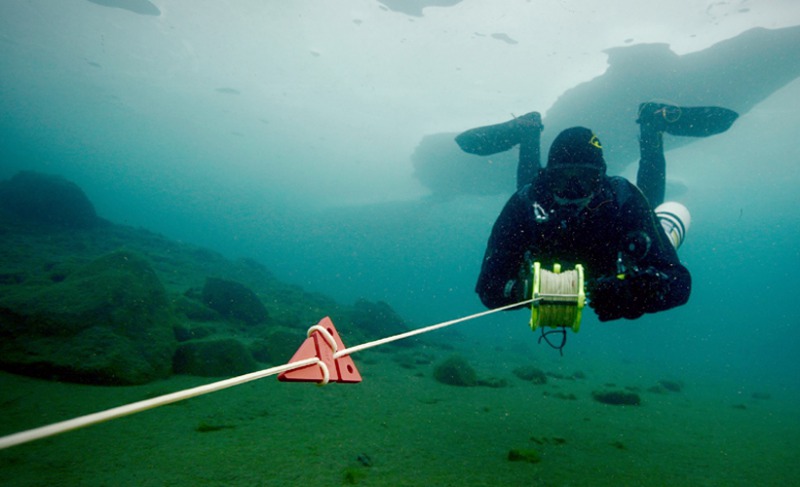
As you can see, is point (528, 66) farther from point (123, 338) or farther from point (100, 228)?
point (100, 228)

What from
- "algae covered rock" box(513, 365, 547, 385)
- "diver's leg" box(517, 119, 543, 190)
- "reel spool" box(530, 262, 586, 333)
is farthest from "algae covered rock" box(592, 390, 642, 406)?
"reel spool" box(530, 262, 586, 333)

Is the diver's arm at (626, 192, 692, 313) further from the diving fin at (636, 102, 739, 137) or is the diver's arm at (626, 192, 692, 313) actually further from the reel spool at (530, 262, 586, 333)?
the diving fin at (636, 102, 739, 137)

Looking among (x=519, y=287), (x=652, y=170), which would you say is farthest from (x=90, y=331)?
(x=652, y=170)

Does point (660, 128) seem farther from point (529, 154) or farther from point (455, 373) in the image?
point (455, 373)

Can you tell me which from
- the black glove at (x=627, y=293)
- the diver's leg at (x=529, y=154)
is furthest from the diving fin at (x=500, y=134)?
the black glove at (x=627, y=293)

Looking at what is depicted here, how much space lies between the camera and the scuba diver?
11.5ft

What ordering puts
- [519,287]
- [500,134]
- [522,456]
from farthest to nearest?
[500,134]
[522,456]
[519,287]

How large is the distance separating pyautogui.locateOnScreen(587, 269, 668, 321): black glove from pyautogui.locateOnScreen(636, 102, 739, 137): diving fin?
15.0 feet

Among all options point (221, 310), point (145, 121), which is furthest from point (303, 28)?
point (145, 121)

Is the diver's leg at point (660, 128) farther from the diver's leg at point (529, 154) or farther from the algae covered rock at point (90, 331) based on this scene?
the algae covered rock at point (90, 331)

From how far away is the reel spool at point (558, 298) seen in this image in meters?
3.09

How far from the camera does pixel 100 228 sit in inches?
894

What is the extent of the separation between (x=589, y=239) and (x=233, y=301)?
488 inches

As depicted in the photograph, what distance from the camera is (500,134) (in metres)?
7.41
